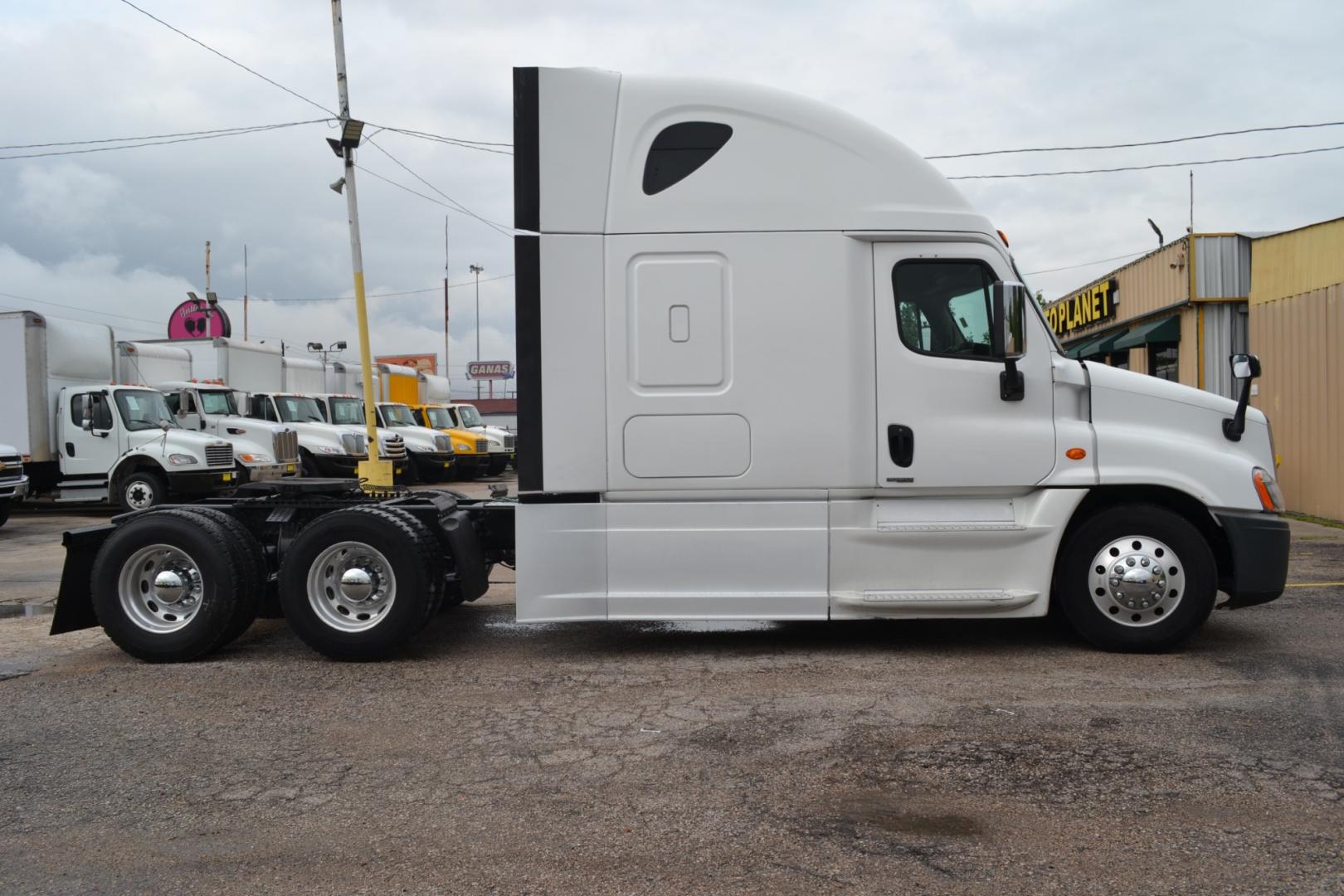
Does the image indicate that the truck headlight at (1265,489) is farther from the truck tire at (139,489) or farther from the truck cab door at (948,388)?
the truck tire at (139,489)

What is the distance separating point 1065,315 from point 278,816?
23095mm

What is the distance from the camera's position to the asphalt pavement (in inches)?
133

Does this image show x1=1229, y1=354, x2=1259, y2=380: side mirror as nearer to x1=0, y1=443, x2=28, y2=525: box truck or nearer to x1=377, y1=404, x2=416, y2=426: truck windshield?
x1=0, y1=443, x2=28, y2=525: box truck

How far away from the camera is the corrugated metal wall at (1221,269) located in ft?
52.1

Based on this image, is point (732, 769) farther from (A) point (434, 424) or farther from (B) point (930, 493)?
(A) point (434, 424)

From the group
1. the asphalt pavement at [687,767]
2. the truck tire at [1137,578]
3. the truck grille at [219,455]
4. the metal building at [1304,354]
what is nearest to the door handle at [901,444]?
the truck tire at [1137,578]

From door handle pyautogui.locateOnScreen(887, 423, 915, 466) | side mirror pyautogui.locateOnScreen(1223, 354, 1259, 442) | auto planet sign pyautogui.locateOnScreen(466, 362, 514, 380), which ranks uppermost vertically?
auto planet sign pyautogui.locateOnScreen(466, 362, 514, 380)

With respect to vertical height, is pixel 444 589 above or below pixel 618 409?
below

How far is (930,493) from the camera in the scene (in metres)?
6.05

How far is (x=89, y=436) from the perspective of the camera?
17219 mm

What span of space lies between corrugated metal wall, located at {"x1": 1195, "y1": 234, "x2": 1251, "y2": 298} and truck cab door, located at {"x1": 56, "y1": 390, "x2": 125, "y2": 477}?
17.9m

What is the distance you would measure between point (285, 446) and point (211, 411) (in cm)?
184

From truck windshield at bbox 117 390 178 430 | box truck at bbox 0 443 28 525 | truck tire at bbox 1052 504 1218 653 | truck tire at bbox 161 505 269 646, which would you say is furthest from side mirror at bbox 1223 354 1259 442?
truck windshield at bbox 117 390 178 430

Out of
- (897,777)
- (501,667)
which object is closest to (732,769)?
(897,777)
